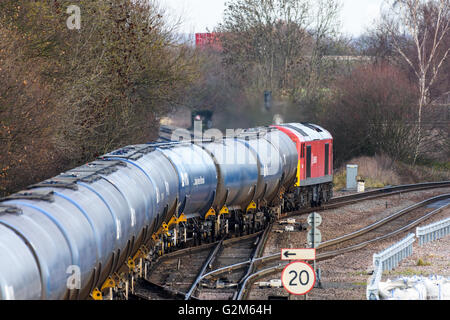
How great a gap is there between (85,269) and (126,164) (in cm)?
595

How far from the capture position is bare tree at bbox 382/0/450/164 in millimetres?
49656

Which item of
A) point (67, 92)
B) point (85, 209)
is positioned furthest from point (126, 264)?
point (67, 92)

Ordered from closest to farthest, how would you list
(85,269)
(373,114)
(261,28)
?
(85,269) < (373,114) < (261,28)

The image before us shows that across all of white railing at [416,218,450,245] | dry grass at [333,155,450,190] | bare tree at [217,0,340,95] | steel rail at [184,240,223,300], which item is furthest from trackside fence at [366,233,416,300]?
bare tree at [217,0,340,95]

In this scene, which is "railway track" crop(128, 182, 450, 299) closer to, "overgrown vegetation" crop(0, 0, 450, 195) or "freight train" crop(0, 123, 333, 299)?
"freight train" crop(0, 123, 333, 299)

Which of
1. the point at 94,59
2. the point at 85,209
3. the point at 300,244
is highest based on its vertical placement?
the point at 94,59

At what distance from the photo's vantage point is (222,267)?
68.4 ft

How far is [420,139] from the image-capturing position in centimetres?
4928

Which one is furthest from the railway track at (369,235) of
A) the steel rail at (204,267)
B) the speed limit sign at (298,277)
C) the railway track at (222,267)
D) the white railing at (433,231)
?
the speed limit sign at (298,277)

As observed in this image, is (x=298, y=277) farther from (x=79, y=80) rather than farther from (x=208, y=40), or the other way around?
(x=208, y=40)

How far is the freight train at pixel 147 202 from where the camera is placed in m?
9.56

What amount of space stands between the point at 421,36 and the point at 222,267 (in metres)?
50.7
